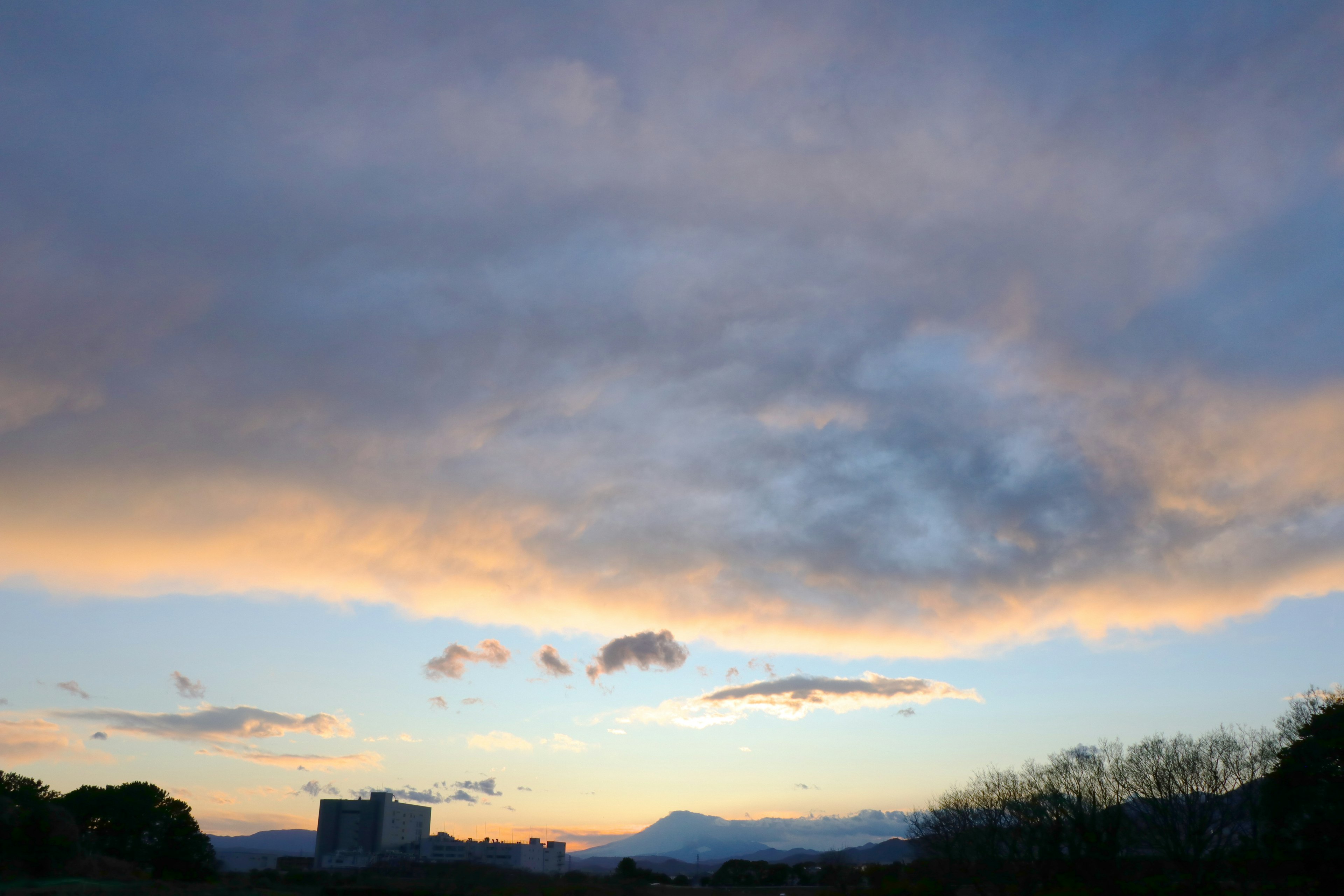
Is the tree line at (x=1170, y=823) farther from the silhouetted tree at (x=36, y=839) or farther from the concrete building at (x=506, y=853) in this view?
the concrete building at (x=506, y=853)

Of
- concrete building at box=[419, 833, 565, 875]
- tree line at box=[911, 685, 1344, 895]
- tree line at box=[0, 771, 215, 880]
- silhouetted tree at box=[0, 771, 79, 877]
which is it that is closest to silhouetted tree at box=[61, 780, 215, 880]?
tree line at box=[0, 771, 215, 880]

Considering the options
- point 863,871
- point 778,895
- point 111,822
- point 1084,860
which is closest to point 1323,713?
point 1084,860

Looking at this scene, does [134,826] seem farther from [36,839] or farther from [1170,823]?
[1170,823]

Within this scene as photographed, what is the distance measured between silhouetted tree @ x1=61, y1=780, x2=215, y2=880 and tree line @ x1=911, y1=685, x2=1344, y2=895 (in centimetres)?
7418

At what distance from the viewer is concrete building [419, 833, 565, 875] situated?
182375 mm

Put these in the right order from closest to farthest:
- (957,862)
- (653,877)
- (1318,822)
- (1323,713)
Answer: (1318,822) < (1323,713) < (957,862) < (653,877)

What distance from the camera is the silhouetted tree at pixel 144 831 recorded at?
82.9 m

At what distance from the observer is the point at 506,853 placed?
609 feet

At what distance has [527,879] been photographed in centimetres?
8806

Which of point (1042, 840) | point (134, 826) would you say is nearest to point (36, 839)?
point (134, 826)

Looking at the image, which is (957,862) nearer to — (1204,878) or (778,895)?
(1204,878)

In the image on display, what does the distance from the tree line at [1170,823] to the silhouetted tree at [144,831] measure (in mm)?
74179

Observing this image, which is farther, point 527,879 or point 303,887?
point 527,879

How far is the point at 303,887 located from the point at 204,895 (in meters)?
21.1
